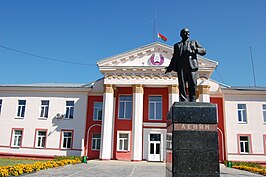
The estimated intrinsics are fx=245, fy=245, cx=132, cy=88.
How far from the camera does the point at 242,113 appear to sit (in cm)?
2212

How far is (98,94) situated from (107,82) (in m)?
2.76

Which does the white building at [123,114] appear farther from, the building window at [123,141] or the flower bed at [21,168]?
the flower bed at [21,168]

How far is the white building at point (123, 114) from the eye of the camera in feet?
69.1

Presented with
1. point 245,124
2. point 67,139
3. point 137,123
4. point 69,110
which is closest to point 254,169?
point 245,124

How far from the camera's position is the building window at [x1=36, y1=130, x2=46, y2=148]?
23.2 meters

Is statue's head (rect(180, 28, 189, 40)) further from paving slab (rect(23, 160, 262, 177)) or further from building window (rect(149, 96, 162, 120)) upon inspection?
building window (rect(149, 96, 162, 120))

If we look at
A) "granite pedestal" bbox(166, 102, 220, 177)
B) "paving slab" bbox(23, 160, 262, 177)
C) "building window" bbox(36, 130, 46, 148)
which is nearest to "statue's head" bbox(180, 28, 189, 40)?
"granite pedestal" bbox(166, 102, 220, 177)

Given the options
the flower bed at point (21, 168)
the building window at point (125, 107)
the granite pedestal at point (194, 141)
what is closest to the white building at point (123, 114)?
the building window at point (125, 107)

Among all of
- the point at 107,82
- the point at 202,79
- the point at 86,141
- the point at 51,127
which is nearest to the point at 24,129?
the point at 51,127

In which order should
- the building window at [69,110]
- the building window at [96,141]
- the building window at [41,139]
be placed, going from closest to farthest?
the building window at [96,141] → the building window at [41,139] → the building window at [69,110]

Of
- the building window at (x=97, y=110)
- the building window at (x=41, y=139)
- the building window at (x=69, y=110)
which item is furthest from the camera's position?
the building window at (x=69, y=110)

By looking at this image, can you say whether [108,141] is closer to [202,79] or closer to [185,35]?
[202,79]

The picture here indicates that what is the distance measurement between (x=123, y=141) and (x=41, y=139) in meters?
7.98

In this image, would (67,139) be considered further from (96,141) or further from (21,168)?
(21,168)
